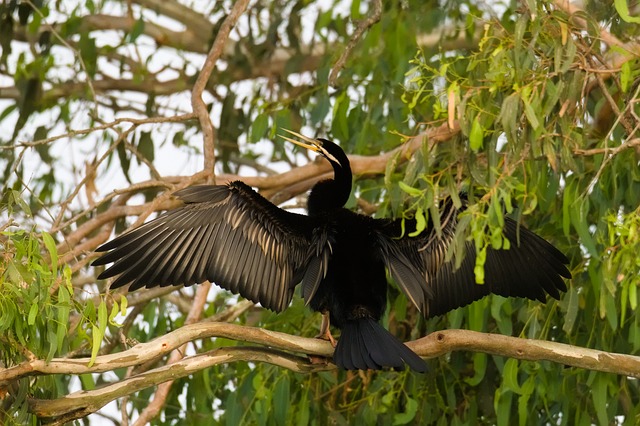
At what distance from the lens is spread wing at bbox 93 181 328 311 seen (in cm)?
321

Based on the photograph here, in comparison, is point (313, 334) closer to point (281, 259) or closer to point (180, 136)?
point (281, 259)

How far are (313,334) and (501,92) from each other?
1603 mm

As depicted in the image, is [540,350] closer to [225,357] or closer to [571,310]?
[571,310]

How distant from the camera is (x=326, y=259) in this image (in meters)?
3.38

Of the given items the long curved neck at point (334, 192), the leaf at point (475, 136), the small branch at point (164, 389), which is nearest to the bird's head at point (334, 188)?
the long curved neck at point (334, 192)

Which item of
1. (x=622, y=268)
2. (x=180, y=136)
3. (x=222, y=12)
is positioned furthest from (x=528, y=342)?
(x=222, y=12)

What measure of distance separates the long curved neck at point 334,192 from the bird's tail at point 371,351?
50 cm

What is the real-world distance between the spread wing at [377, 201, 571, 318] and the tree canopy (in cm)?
7

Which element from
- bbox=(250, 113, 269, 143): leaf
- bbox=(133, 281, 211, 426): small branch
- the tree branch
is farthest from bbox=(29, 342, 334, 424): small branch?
bbox=(250, 113, 269, 143): leaf

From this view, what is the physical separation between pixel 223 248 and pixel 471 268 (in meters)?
0.78

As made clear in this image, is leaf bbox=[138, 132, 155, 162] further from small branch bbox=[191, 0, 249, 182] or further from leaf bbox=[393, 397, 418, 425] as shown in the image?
leaf bbox=[393, 397, 418, 425]

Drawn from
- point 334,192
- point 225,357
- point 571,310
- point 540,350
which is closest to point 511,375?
point 571,310

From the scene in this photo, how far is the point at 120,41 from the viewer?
20.4 ft

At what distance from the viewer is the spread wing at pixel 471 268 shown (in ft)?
11.6
